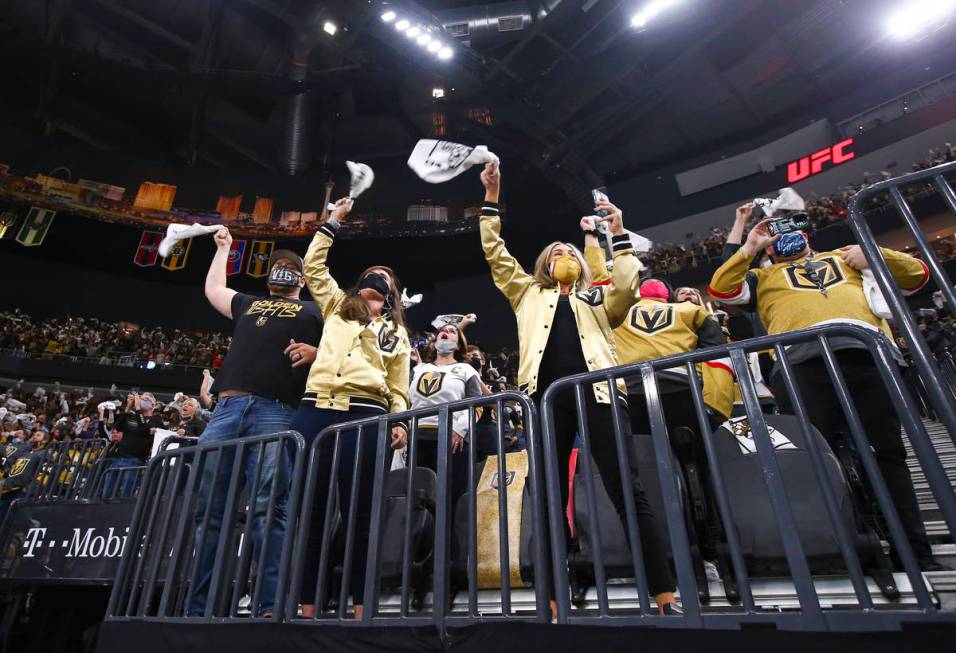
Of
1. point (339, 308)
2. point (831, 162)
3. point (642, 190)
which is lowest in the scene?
point (339, 308)

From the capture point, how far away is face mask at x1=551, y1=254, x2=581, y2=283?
9.59 feet

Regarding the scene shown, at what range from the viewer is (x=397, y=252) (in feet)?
70.6

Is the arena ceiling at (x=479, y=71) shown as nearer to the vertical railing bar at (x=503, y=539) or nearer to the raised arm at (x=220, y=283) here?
the raised arm at (x=220, y=283)

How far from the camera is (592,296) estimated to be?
2.79 metres

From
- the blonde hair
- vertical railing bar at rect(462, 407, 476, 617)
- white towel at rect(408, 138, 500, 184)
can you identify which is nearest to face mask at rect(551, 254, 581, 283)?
the blonde hair

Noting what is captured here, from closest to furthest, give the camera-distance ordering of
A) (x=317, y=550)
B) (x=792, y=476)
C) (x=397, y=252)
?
(x=792, y=476) < (x=317, y=550) < (x=397, y=252)

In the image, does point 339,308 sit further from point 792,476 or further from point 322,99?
point 322,99

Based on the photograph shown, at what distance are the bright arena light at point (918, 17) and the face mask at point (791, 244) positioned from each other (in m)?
18.3

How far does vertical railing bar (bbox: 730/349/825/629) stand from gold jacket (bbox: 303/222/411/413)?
1.90 m

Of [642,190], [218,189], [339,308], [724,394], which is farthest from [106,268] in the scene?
[724,394]

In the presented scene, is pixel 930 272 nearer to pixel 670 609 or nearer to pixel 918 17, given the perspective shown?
pixel 670 609

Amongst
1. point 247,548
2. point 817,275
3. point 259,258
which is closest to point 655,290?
point 817,275

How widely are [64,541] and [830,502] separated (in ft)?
16.5

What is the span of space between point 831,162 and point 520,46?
10.2 meters
